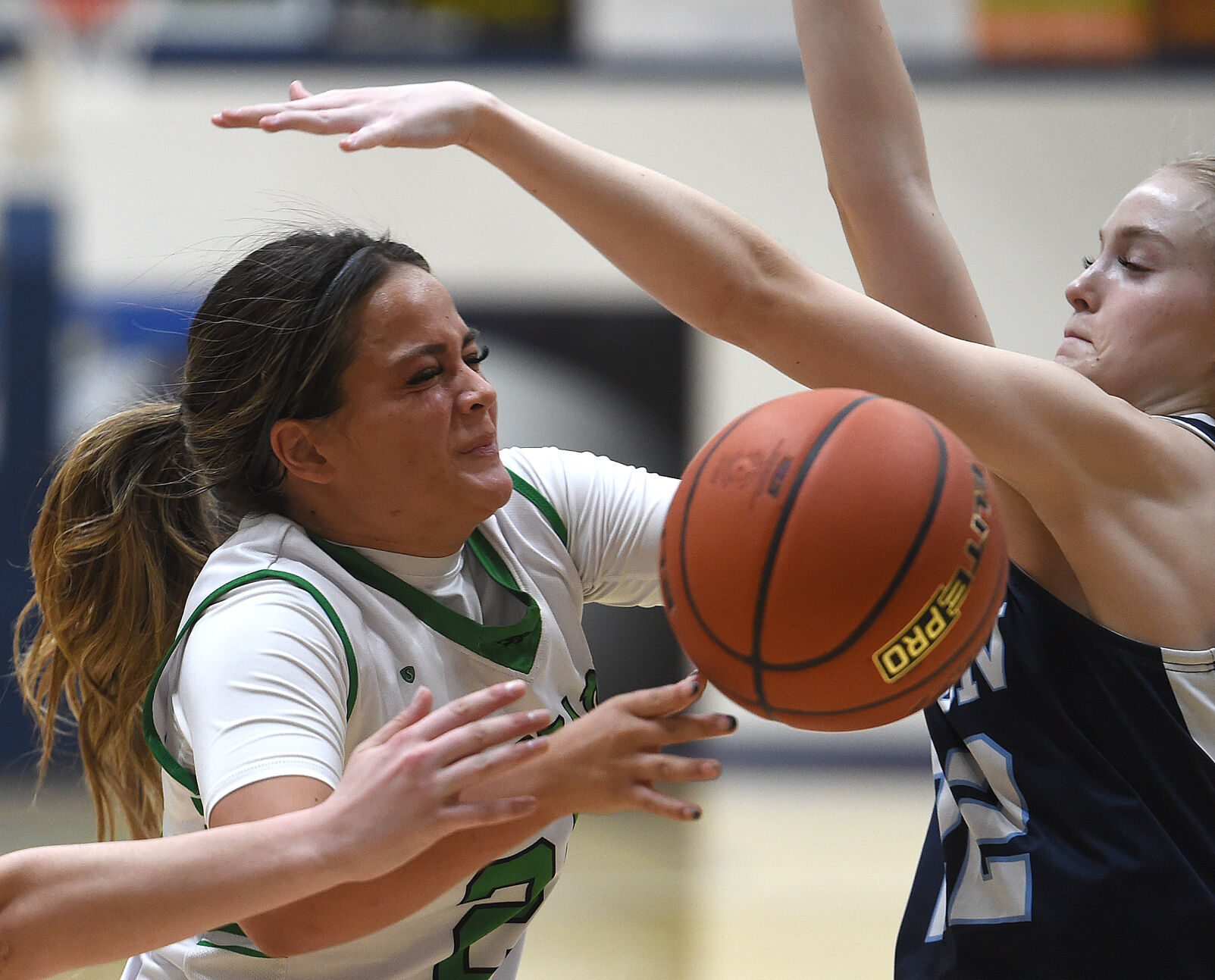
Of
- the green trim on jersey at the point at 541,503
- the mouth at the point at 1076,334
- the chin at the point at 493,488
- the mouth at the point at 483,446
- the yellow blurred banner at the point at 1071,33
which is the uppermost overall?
the yellow blurred banner at the point at 1071,33

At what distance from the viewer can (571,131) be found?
707 centimetres

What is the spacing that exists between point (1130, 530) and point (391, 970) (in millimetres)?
1204

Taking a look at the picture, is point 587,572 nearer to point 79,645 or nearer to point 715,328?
point 715,328

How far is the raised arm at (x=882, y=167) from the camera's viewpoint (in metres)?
2.19

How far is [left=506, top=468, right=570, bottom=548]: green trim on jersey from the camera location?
2.10m

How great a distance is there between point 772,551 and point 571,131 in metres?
5.85

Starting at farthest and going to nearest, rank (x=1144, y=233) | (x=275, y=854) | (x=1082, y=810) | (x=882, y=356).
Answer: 1. (x=1144, y=233)
2. (x=1082, y=810)
3. (x=882, y=356)
4. (x=275, y=854)

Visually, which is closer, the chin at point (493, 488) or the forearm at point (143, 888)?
the forearm at point (143, 888)

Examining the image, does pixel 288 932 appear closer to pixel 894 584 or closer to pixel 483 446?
pixel 483 446

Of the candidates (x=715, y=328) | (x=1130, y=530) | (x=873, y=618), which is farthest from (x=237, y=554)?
(x=1130, y=530)

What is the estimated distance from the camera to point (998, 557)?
5.42 ft

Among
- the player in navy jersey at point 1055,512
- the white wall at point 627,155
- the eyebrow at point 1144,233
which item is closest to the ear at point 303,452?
the player in navy jersey at point 1055,512

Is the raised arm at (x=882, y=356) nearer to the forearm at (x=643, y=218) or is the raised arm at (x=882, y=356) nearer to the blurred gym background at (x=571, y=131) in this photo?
the forearm at (x=643, y=218)

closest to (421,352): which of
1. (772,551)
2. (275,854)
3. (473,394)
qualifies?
(473,394)
